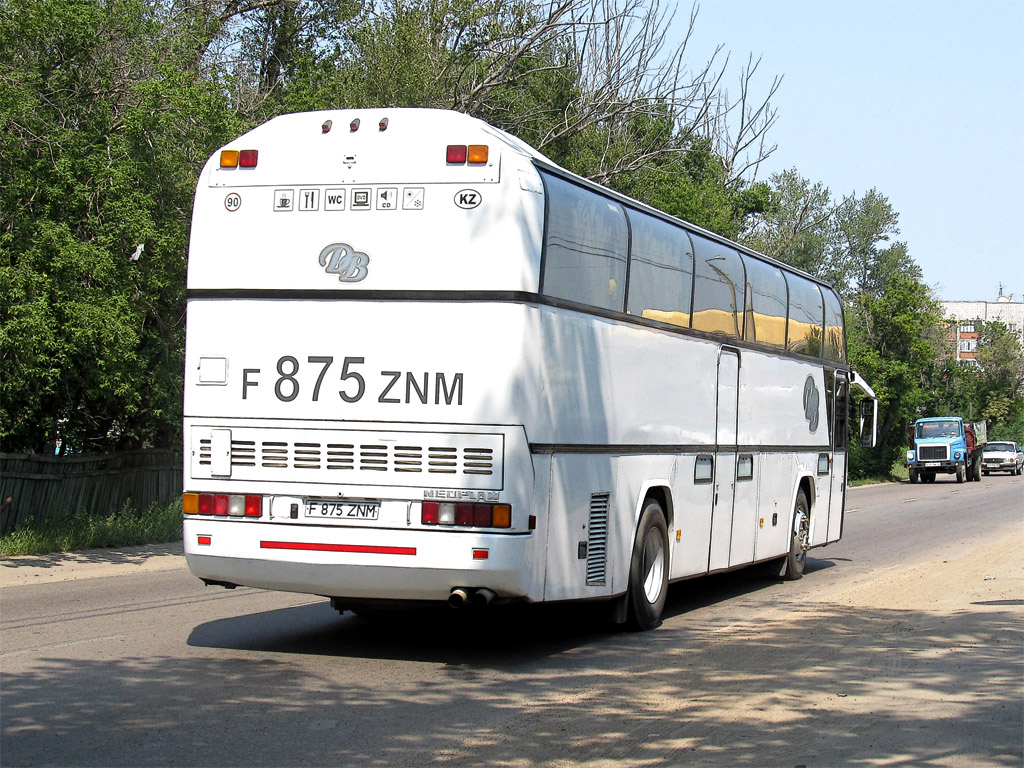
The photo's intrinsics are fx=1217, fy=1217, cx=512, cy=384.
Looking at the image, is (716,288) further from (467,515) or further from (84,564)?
(84,564)

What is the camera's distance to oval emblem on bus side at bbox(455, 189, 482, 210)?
27.8ft

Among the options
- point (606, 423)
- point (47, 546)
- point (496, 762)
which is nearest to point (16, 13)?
point (47, 546)

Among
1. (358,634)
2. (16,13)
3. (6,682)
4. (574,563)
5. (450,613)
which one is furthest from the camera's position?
(16,13)

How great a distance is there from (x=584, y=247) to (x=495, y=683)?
332 cm

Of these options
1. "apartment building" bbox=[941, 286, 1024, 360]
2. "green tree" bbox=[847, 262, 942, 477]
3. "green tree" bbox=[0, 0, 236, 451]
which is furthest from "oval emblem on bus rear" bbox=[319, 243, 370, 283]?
"apartment building" bbox=[941, 286, 1024, 360]

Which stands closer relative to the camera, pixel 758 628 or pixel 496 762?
pixel 496 762

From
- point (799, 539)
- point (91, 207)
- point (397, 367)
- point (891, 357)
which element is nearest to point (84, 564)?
point (91, 207)

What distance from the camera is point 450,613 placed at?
10906 millimetres

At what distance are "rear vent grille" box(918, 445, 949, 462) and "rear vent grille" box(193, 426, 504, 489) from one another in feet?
151

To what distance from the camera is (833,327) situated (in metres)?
16.8

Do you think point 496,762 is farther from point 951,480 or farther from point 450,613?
point 951,480

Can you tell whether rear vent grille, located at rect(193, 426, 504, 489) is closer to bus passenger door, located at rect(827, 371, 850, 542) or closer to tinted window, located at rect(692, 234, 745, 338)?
tinted window, located at rect(692, 234, 745, 338)

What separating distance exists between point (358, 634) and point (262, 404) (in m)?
2.45

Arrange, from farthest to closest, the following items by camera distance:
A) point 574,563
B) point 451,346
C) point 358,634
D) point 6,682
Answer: point 358,634
point 574,563
point 451,346
point 6,682
